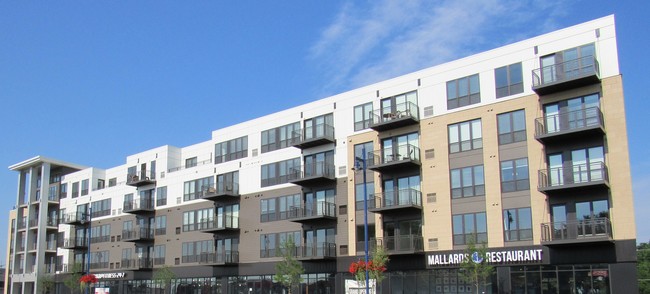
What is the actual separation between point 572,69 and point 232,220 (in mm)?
30873

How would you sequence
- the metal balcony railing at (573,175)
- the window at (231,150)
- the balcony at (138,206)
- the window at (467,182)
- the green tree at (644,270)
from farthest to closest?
the green tree at (644,270)
the balcony at (138,206)
the window at (231,150)
the window at (467,182)
the metal balcony railing at (573,175)

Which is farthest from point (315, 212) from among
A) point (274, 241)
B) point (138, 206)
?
point (138, 206)

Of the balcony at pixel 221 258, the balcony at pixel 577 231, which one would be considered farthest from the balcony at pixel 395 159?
the balcony at pixel 221 258

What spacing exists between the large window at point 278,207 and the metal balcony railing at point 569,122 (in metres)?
20.3

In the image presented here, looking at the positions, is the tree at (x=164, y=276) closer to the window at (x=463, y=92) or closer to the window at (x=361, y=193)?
the window at (x=361, y=193)

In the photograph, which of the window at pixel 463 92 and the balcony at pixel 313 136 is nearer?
the window at pixel 463 92

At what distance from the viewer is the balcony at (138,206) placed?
6506 cm

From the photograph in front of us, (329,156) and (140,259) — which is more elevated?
(329,156)

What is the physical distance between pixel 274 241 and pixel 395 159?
13.9 meters

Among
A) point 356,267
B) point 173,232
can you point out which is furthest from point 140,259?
point 356,267

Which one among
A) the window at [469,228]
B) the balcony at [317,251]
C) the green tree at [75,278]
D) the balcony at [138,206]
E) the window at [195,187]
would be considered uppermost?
the window at [195,187]

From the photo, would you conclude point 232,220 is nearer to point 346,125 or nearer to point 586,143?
point 346,125

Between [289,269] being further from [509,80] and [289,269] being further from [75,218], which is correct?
[75,218]

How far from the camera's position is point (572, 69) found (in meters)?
35.7
